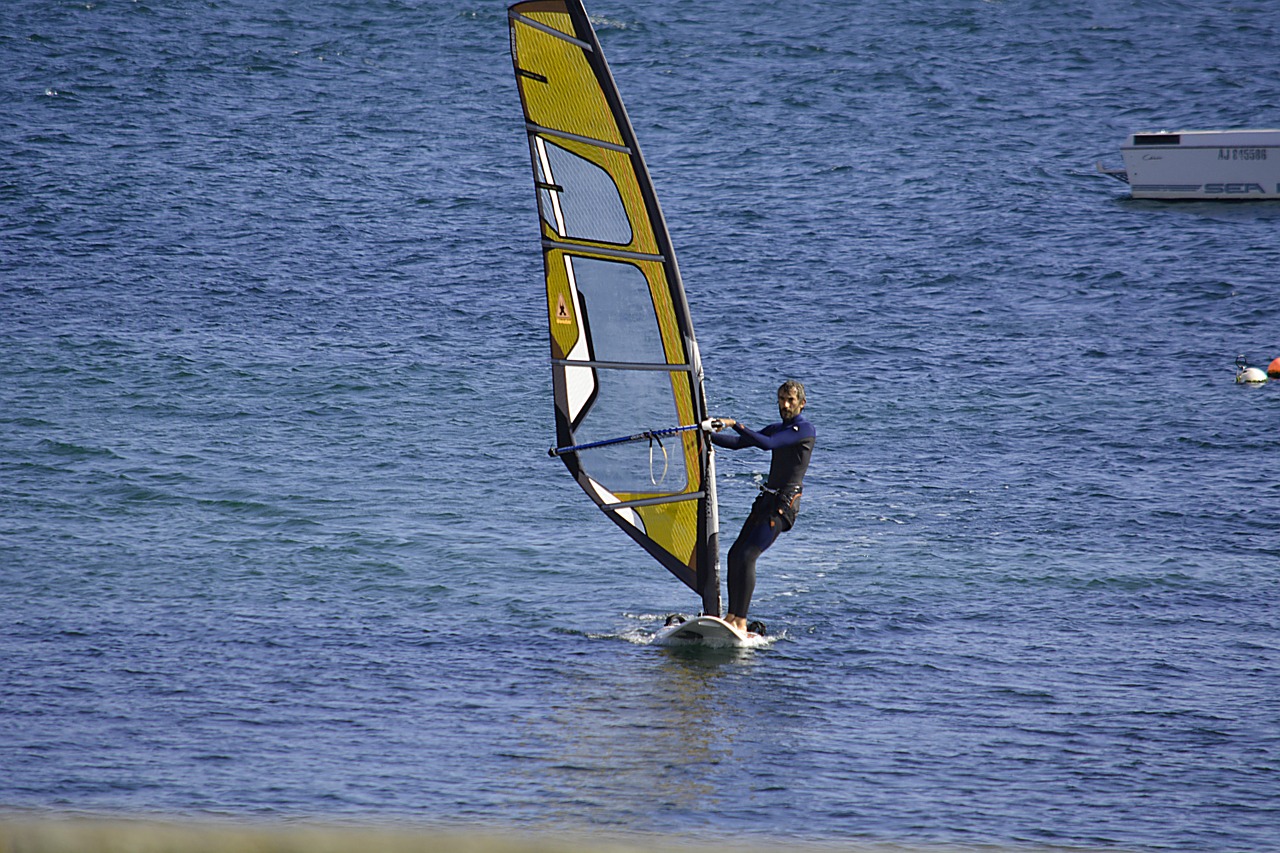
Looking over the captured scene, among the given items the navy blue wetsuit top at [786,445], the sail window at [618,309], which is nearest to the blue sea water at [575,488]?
the navy blue wetsuit top at [786,445]

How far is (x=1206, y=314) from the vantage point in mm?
20609

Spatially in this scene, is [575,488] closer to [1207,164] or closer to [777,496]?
[777,496]

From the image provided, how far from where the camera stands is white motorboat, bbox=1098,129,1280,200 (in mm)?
24766

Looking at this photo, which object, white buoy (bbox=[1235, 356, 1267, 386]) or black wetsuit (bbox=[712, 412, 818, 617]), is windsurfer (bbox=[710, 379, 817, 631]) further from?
white buoy (bbox=[1235, 356, 1267, 386])

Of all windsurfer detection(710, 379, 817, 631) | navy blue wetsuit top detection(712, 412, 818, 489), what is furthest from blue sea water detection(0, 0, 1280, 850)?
navy blue wetsuit top detection(712, 412, 818, 489)

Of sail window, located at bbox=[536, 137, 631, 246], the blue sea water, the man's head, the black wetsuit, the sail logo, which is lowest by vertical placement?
the blue sea water

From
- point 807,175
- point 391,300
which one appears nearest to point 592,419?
point 391,300

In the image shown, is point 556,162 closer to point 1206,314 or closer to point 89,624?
point 89,624

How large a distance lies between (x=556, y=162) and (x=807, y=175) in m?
20.0

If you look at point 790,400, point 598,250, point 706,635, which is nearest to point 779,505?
point 790,400

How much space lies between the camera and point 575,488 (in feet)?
45.8

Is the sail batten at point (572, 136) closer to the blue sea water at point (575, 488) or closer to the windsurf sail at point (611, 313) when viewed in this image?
the windsurf sail at point (611, 313)

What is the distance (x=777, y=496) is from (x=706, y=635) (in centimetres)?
102

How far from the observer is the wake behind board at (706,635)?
8969 mm
